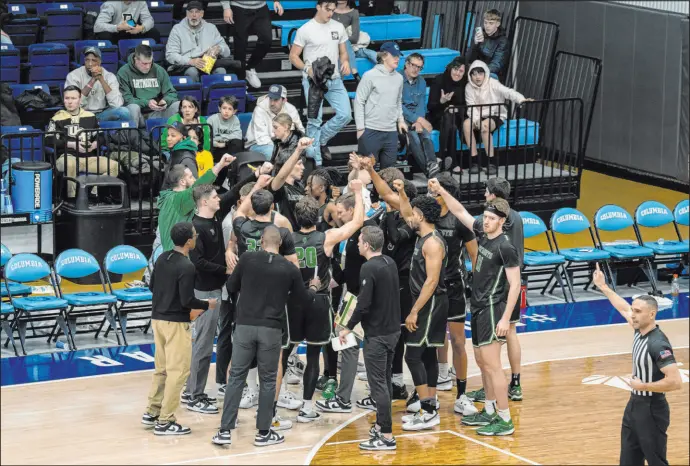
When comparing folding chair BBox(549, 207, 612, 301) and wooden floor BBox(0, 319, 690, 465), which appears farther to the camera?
folding chair BBox(549, 207, 612, 301)

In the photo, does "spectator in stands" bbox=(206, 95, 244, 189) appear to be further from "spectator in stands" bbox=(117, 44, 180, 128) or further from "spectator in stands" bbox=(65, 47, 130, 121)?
"spectator in stands" bbox=(65, 47, 130, 121)

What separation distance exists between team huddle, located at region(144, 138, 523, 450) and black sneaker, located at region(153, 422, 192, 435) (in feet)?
0.03

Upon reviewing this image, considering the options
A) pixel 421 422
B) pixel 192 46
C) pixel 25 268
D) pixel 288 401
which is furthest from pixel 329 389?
pixel 192 46

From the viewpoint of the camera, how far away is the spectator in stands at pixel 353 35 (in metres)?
17.2

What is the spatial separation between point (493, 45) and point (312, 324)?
8.37 metres

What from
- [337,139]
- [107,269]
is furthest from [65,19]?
[107,269]

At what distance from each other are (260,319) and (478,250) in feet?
6.42

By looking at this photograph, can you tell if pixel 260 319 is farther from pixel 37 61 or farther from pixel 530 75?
pixel 530 75

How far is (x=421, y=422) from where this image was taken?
36.4 feet

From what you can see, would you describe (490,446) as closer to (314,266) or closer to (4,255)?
(314,266)

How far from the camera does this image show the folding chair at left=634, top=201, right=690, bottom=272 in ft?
51.5

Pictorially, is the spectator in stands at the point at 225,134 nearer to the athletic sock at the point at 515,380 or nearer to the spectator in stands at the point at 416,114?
the spectator in stands at the point at 416,114

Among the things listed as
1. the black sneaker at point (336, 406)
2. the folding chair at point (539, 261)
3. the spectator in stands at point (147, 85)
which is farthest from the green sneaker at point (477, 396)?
the spectator in stands at point (147, 85)

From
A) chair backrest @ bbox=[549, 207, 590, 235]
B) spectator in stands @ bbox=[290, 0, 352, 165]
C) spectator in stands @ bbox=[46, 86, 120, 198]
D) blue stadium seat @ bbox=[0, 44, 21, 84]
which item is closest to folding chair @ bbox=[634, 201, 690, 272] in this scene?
chair backrest @ bbox=[549, 207, 590, 235]
